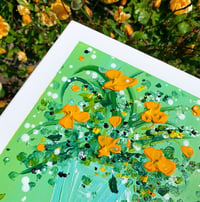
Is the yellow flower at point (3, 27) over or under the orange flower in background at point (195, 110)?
over

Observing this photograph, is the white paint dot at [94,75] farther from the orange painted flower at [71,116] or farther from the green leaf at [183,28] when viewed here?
the green leaf at [183,28]

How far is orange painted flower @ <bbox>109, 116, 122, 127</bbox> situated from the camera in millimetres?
728

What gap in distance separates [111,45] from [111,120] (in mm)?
259

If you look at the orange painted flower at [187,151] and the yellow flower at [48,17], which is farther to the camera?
the yellow flower at [48,17]

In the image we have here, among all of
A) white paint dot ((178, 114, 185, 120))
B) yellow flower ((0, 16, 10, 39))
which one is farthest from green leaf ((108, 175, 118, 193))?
yellow flower ((0, 16, 10, 39))

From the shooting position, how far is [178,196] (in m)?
0.65

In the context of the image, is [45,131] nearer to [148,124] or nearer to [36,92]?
[36,92]

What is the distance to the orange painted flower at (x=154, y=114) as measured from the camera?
28.9 inches

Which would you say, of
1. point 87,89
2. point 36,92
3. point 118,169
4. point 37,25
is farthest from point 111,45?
point 37,25

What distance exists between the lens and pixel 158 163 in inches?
26.7

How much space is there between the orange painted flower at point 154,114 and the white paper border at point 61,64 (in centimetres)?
10

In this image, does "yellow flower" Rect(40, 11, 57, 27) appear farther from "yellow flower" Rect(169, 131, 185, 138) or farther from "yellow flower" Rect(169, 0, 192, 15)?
"yellow flower" Rect(169, 131, 185, 138)

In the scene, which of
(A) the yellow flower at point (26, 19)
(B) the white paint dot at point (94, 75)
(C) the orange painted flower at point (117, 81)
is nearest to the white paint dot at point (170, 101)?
(C) the orange painted flower at point (117, 81)

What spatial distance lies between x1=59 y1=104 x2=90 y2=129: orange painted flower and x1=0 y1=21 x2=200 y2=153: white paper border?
0.32 feet
